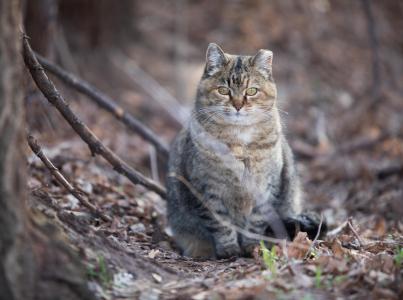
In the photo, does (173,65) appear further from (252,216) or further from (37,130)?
(252,216)

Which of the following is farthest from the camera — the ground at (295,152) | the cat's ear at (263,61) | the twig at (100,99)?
the twig at (100,99)

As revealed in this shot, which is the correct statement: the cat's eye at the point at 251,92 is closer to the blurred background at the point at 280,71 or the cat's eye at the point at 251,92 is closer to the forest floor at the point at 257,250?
the blurred background at the point at 280,71

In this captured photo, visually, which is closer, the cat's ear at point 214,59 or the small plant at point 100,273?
the small plant at point 100,273

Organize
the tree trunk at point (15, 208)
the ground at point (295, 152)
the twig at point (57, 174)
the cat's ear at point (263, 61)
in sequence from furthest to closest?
the cat's ear at point (263, 61)
the twig at point (57, 174)
the ground at point (295, 152)
the tree trunk at point (15, 208)

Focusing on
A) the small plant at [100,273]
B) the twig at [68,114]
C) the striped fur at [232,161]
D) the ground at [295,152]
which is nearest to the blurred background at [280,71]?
the ground at [295,152]

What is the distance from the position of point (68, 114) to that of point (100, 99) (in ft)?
4.49

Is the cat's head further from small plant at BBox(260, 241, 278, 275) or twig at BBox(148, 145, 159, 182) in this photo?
twig at BBox(148, 145, 159, 182)

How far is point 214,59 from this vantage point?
5.25 meters

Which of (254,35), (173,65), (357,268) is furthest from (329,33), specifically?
(357,268)

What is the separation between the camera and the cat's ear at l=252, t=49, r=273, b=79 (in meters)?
5.18

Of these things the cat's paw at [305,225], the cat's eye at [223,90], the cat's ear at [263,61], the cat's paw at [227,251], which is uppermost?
the cat's ear at [263,61]

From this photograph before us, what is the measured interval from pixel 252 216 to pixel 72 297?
2.22 meters

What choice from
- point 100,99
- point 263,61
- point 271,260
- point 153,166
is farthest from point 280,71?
point 271,260

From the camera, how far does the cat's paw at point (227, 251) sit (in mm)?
5035
